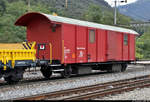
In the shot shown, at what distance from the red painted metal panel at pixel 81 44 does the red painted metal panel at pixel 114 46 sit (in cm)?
284

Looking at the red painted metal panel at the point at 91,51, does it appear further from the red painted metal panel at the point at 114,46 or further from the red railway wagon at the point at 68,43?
the red painted metal panel at the point at 114,46

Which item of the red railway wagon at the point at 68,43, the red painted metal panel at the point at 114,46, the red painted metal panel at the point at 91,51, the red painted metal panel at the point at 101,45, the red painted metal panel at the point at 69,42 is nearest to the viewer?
the red railway wagon at the point at 68,43

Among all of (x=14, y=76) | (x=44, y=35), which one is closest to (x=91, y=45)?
(x=44, y=35)

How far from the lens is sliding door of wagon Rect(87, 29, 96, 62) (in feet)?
52.3

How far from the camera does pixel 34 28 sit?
49.9ft

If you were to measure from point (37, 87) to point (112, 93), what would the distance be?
3592 mm

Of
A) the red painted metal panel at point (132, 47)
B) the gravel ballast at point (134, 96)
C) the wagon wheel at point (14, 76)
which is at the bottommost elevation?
the gravel ballast at point (134, 96)

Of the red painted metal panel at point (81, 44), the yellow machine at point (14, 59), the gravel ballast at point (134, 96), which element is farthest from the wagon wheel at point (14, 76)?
the gravel ballast at point (134, 96)

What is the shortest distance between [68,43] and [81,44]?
132 cm

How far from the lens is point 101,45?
Result: 17.1m

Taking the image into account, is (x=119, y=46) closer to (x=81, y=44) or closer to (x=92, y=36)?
(x=92, y=36)

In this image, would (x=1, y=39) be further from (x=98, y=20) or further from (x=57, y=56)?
(x=98, y=20)

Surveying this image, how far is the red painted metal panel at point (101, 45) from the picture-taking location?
1672 centimetres

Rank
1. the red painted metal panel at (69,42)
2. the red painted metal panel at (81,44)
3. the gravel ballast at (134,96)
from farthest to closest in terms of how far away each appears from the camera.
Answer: the red painted metal panel at (81,44) < the red painted metal panel at (69,42) < the gravel ballast at (134,96)
